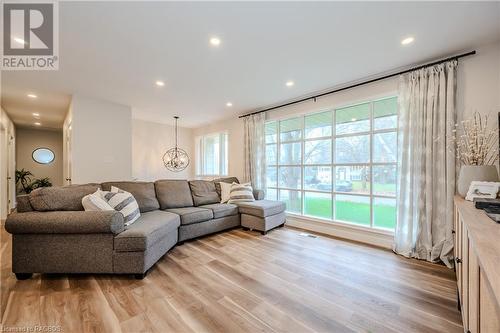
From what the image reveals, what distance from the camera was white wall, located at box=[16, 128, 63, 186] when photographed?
707 centimetres

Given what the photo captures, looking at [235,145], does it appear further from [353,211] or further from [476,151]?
[476,151]

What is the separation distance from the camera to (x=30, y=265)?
211cm

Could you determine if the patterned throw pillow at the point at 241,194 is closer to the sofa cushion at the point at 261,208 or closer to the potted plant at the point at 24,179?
the sofa cushion at the point at 261,208

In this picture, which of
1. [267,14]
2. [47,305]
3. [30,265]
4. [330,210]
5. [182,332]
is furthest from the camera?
[330,210]

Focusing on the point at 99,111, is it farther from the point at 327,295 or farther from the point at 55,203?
the point at 327,295

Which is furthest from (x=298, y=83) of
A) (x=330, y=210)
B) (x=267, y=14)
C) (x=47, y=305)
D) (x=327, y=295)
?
(x=47, y=305)

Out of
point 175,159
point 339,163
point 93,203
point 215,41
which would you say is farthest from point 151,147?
point 339,163

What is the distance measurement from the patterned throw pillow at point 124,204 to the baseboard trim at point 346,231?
2.88m

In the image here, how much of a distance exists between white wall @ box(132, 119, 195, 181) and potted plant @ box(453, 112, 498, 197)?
21.5 feet

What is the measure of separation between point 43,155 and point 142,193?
7024 mm

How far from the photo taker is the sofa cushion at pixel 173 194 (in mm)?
3641

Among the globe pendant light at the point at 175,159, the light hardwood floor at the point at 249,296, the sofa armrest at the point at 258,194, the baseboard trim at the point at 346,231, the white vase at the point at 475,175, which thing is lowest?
the light hardwood floor at the point at 249,296

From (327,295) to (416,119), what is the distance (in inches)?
97.3

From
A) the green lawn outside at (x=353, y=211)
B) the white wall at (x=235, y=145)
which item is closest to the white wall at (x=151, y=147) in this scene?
the white wall at (x=235, y=145)
